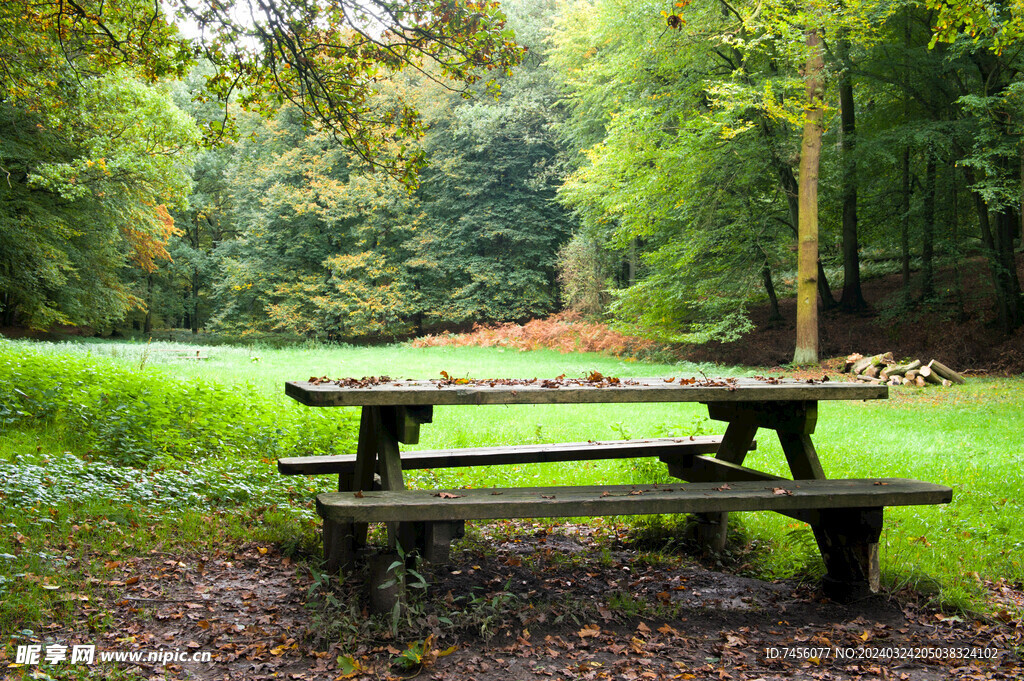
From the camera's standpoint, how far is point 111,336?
3703cm

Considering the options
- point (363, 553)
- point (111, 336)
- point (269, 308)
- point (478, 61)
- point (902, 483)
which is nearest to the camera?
point (363, 553)

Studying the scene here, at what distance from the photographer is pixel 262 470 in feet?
19.0

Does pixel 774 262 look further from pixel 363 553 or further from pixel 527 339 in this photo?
pixel 363 553

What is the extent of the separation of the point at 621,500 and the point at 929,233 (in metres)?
16.4

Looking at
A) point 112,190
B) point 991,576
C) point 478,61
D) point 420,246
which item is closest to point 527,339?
point 420,246

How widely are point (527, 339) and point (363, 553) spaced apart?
76.8 ft

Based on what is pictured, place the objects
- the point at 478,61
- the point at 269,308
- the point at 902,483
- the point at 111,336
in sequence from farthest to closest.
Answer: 1. the point at 111,336
2. the point at 269,308
3. the point at 478,61
4. the point at 902,483

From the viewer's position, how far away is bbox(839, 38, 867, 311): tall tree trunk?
632 inches

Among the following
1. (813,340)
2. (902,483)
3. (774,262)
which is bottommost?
(902,483)

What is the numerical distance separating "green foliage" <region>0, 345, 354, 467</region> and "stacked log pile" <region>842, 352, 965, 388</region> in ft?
34.2

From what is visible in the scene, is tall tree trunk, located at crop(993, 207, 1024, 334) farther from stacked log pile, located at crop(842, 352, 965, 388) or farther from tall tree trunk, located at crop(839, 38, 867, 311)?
tall tree trunk, located at crop(839, 38, 867, 311)

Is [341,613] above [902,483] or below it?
below

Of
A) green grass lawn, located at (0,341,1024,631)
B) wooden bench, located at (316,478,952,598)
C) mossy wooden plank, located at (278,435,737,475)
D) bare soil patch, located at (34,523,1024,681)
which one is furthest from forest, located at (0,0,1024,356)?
bare soil patch, located at (34,523,1024,681)

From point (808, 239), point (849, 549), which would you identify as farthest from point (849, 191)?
point (849, 549)
